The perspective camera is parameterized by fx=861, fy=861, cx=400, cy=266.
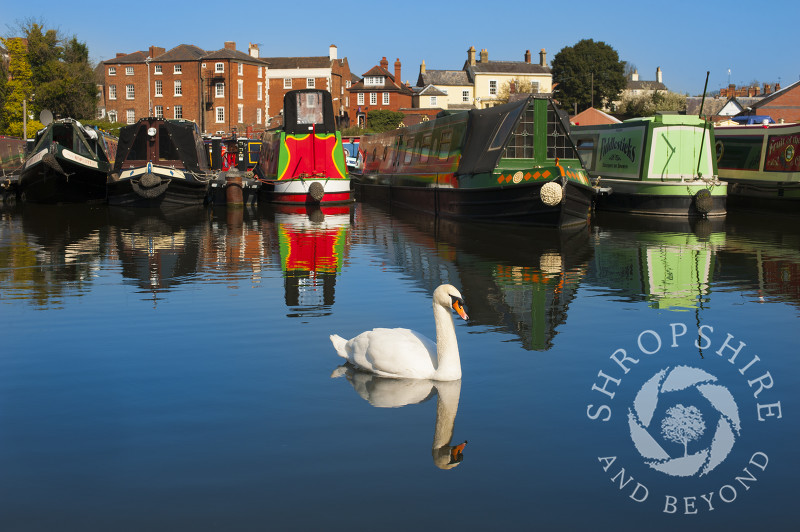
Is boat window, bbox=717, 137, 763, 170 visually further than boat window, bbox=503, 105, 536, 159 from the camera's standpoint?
Yes

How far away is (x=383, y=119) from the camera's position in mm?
80375

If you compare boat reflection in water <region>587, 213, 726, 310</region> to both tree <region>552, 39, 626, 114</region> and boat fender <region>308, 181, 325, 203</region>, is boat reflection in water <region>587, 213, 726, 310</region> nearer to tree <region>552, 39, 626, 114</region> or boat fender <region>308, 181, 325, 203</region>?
boat fender <region>308, 181, 325, 203</region>

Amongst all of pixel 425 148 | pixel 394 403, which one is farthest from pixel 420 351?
pixel 425 148

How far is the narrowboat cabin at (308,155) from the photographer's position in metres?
29.5

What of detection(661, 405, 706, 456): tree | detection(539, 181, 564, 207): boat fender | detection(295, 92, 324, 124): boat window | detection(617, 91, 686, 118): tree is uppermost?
detection(617, 91, 686, 118): tree

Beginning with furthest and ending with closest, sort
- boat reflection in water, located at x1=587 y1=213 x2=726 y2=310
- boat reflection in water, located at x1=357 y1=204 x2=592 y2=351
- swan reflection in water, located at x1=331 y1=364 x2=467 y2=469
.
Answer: boat reflection in water, located at x1=587 y1=213 x2=726 y2=310 → boat reflection in water, located at x1=357 y1=204 x2=592 y2=351 → swan reflection in water, located at x1=331 y1=364 x2=467 y2=469

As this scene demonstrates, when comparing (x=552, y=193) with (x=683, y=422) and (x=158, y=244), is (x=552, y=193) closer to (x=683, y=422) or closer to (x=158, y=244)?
(x=158, y=244)

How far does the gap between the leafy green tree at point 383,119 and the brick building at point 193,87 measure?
997cm

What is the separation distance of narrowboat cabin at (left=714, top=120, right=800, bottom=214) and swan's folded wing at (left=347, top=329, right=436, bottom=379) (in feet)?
69.9

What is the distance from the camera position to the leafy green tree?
79.8 meters

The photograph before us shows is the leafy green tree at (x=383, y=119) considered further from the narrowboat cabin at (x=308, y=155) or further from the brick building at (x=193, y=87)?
the narrowboat cabin at (x=308, y=155)

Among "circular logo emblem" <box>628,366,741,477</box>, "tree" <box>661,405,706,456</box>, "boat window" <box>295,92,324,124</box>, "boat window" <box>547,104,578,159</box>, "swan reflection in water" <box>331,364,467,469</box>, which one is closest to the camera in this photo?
"circular logo emblem" <box>628,366,741,477</box>

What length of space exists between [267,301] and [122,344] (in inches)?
110

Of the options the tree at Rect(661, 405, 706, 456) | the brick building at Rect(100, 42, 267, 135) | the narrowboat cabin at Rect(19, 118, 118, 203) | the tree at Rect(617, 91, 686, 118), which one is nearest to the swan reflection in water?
the tree at Rect(661, 405, 706, 456)
